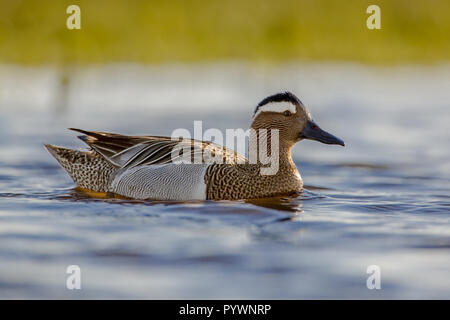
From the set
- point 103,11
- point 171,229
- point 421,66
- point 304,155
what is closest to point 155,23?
point 103,11

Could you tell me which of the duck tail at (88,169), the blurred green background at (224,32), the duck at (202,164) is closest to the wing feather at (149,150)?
the duck at (202,164)

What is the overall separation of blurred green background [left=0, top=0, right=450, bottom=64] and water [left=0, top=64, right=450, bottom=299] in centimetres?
196

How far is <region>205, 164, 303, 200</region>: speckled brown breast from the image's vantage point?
7738 mm

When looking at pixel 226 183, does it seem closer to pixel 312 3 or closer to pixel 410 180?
pixel 410 180

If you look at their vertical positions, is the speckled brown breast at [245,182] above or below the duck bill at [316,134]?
below

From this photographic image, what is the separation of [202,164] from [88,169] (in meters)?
1.30

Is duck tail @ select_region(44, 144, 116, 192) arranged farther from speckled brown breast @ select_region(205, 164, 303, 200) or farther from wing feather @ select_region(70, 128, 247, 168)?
speckled brown breast @ select_region(205, 164, 303, 200)

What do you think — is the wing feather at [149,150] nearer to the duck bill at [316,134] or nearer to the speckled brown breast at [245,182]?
the speckled brown breast at [245,182]

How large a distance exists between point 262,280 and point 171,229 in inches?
53.8

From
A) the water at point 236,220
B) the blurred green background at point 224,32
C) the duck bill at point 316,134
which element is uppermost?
the blurred green background at point 224,32

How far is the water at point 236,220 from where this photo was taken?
537cm

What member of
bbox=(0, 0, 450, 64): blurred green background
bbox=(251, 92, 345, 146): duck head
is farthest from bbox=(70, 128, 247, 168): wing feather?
bbox=(0, 0, 450, 64): blurred green background

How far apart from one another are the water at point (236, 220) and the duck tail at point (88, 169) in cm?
27

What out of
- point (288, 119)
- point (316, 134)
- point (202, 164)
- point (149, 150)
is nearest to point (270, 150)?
point (288, 119)
